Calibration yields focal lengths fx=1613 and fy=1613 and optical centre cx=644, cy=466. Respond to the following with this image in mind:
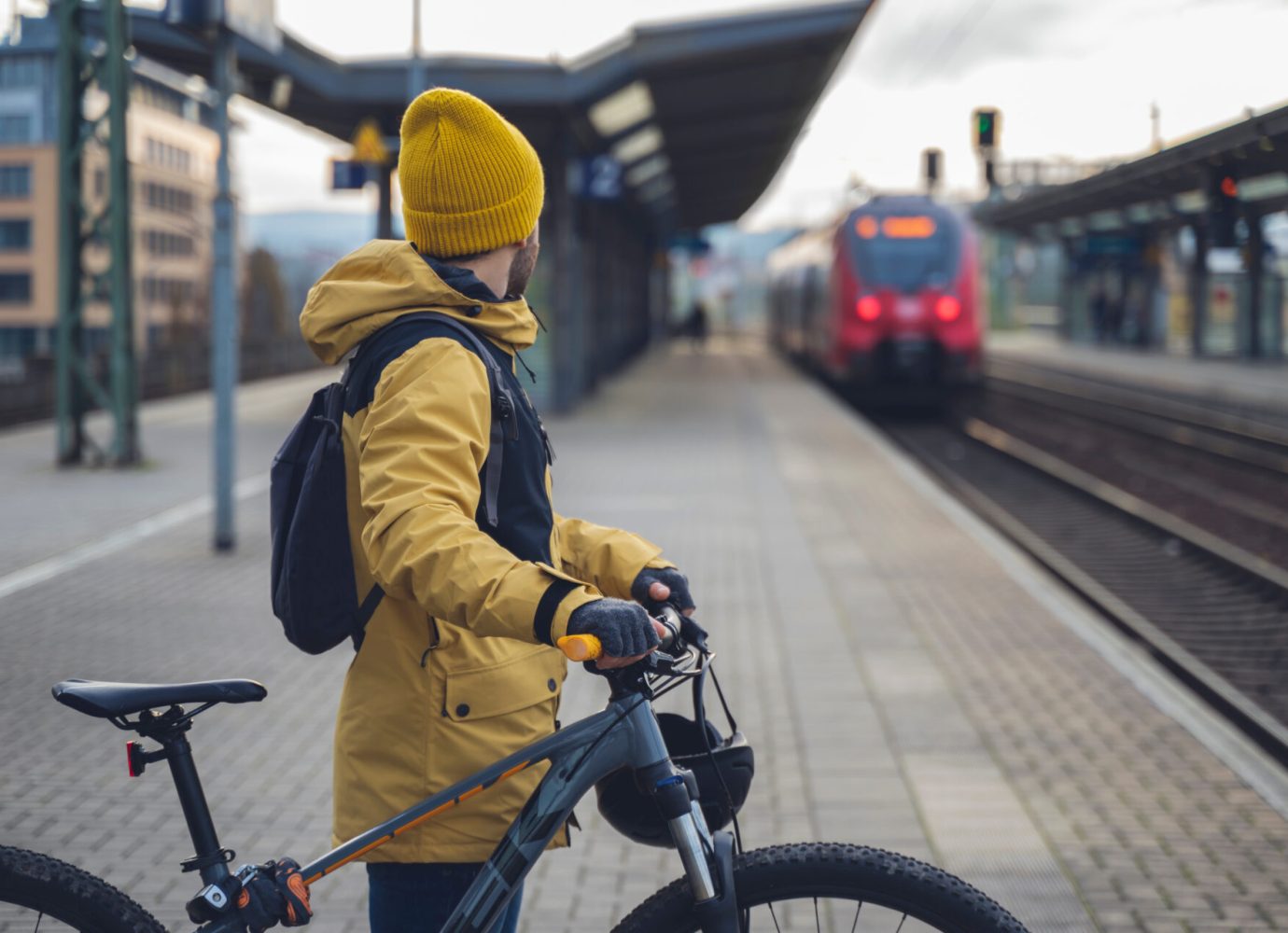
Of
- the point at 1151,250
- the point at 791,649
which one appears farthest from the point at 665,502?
the point at 1151,250

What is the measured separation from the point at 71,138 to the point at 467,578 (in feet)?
44.1

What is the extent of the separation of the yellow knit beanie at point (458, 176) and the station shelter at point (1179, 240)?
9.21 meters

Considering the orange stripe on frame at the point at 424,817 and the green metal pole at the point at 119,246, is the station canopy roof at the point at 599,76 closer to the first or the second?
the green metal pole at the point at 119,246

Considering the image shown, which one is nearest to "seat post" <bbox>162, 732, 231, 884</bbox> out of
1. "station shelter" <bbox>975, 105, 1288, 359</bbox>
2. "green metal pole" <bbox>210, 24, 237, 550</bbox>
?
"green metal pole" <bbox>210, 24, 237, 550</bbox>

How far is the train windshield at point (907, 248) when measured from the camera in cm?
2298

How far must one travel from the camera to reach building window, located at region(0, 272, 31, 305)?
15.1 metres

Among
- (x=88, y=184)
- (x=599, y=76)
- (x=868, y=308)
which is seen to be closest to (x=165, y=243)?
(x=88, y=184)

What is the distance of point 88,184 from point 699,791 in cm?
1371

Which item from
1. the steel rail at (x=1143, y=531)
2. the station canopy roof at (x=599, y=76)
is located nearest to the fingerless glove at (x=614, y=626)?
the steel rail at (x=1143, y=531)

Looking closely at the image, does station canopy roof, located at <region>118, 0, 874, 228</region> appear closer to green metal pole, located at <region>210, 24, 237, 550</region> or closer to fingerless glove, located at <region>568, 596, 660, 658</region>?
green metal pole, located at <region>210, 24, 237, 550</region>

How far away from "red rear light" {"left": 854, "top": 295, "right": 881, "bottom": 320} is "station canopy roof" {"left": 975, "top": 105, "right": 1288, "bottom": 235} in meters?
3.23

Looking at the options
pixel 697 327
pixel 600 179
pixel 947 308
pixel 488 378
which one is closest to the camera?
pixel 488 378

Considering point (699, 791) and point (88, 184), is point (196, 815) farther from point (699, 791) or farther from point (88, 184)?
point (88, 184)

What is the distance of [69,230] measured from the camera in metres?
14.4
